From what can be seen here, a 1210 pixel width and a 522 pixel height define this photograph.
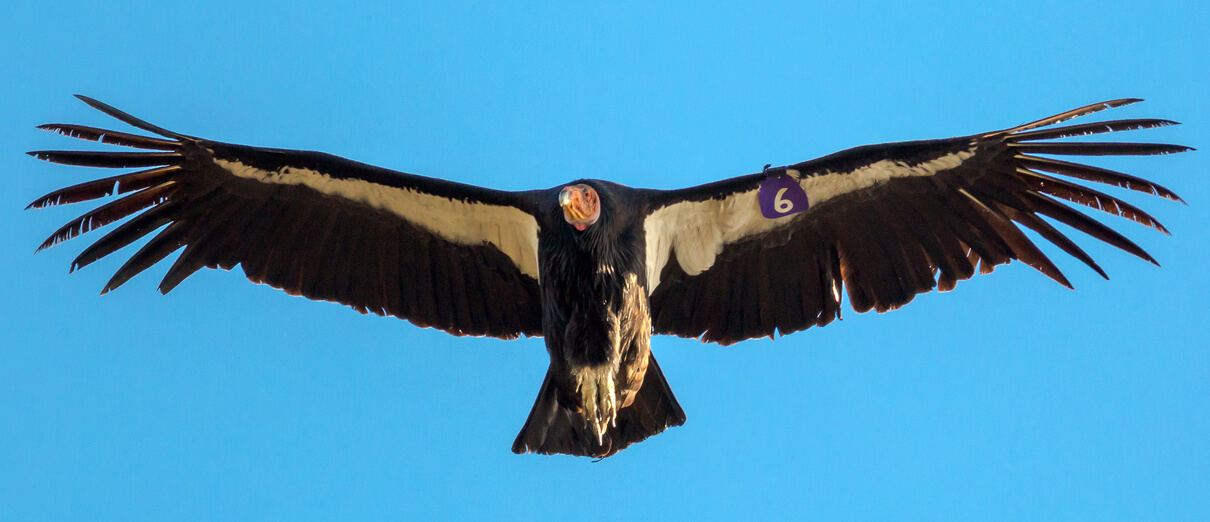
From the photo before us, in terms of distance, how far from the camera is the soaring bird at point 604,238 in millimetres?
8297

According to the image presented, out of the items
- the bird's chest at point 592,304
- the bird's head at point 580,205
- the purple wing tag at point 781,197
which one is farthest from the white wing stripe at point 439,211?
the purple wing tag at point 781,197

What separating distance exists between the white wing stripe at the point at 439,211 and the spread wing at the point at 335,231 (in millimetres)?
11

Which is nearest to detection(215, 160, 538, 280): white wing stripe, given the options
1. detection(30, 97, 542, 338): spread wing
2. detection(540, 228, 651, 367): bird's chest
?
detection(30, 97, 542, 338): spread wing

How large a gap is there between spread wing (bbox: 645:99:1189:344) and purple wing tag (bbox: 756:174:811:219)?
2.1 inches

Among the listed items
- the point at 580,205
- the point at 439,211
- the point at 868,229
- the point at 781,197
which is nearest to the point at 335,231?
the point at 439,211

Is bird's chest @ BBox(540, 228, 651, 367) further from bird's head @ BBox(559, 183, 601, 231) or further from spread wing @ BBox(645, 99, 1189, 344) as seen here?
spread wing @ BBox(645, 99, 1189, 344)

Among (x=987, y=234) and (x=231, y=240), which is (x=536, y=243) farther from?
(x=987, y=234)

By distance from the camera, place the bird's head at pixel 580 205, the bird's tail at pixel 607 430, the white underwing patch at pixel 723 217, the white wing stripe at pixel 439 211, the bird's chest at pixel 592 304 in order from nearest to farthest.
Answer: the bird's head at pixel 580 205 < the bird's chest at pixel 592 304 < the white underwing patch at pixel 723 217 < the bird's tail at pixel 607 430 < the white wing stripe at pixel 439 211

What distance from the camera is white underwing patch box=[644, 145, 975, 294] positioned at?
343 inches

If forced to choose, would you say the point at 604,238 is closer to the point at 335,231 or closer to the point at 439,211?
the point at 439,211

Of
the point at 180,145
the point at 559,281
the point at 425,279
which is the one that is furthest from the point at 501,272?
the point at 180,145

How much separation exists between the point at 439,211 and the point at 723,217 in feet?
7.48

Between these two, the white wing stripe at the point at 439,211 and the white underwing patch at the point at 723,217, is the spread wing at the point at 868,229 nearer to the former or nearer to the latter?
the white underwing patch at the point at 723,217

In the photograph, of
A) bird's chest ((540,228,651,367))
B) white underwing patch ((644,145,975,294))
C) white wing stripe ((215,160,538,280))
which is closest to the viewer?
bird's chest ((540,228,651,367))
